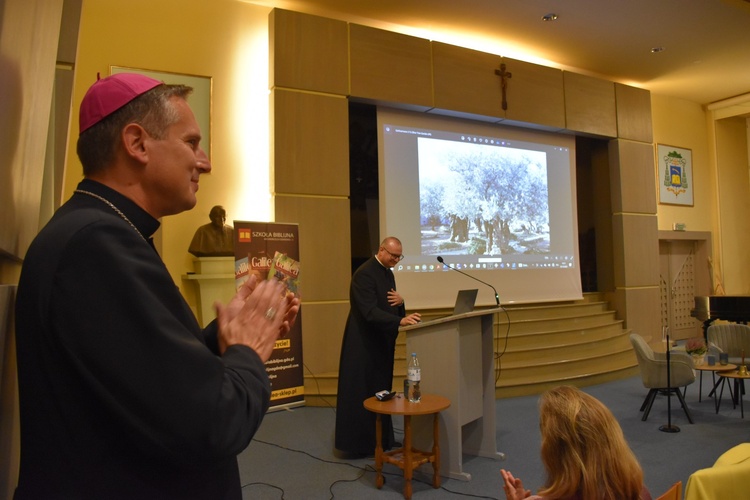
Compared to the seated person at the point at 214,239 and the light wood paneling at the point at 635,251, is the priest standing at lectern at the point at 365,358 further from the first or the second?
the light wood paneling at the point at 635,251

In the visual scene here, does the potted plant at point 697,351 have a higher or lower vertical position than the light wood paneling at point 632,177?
lower

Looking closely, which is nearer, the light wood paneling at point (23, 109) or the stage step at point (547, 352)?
the light wood paneling at point (23, 109)

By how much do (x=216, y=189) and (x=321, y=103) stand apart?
1.74 meters

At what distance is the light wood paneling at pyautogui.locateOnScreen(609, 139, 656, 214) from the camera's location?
942 centimetres

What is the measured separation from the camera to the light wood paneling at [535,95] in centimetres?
840

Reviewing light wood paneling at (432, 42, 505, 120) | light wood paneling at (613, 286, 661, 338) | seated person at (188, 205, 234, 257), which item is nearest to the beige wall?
light wood paneling at (613, 286, 661, 338)

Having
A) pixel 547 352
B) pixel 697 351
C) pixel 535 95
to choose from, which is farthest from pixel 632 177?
pixel 697 351

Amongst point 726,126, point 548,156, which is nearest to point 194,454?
point 548,156

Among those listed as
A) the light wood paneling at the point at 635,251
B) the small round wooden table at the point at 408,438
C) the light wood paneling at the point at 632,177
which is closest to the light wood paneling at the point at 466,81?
the light wood paneling at the point at 632,177

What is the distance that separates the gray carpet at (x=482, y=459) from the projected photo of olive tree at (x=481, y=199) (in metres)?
2.72

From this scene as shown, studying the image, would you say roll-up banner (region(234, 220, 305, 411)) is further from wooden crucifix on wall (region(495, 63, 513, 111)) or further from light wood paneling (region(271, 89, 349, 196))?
wooden crucifix on wall (region(495, 63, 513, 111))

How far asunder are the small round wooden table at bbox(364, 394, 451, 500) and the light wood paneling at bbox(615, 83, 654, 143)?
307 inches

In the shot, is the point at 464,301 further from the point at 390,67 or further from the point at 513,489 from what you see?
the point at 390,67

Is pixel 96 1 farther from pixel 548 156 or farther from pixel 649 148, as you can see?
pixel 649 148
